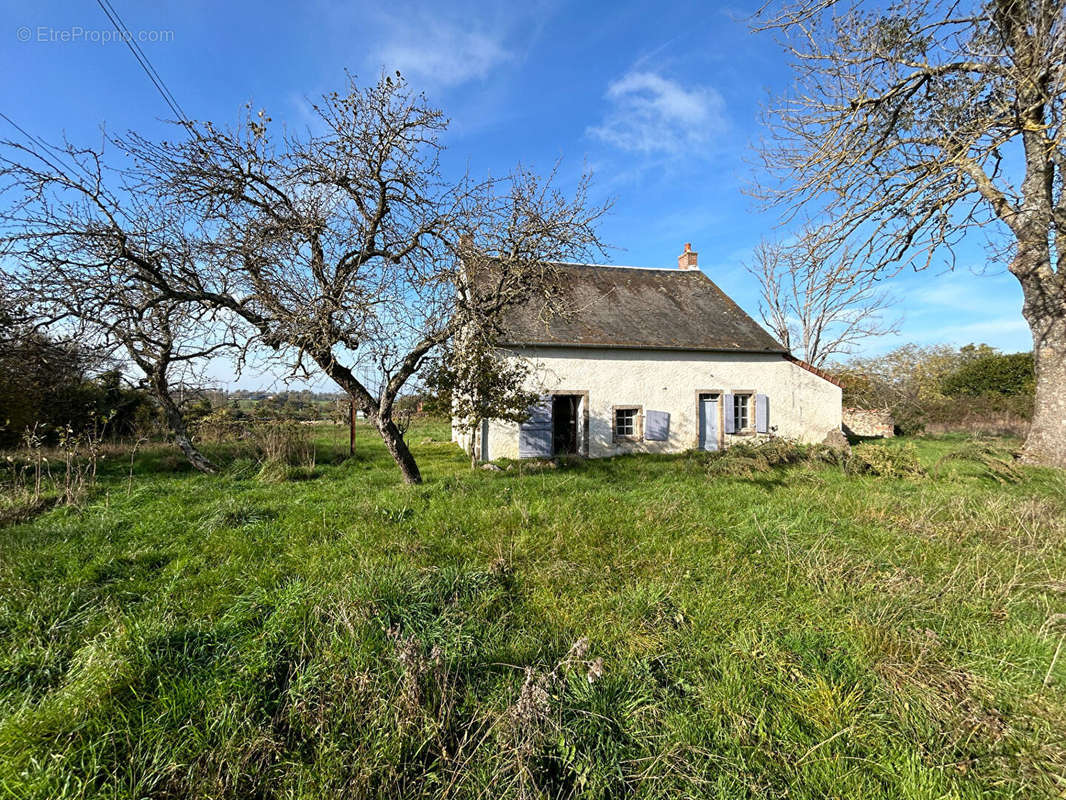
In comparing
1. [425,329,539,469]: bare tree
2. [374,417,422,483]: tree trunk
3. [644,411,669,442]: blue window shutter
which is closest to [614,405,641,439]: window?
[644,411,669,442]: blue window shutter

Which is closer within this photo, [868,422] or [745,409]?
[745,409]

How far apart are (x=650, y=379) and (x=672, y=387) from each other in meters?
0.83

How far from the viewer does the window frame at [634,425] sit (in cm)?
1271

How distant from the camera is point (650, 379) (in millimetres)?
13086

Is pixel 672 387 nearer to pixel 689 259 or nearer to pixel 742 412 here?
pixel 742 412

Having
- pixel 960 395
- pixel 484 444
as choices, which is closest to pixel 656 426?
pixel 484 444

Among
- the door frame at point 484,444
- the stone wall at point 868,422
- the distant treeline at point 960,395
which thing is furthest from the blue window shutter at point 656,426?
the distant treeline at point 960,395

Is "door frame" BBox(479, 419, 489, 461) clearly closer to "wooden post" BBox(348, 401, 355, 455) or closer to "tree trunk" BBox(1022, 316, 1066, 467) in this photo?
"wooden post" BBox(348, 401, 355, 455)

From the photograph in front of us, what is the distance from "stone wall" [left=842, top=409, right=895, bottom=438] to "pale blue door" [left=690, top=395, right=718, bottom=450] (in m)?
8.15

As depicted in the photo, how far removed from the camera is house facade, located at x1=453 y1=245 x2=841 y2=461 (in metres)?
12.0

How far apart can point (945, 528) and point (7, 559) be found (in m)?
9.51

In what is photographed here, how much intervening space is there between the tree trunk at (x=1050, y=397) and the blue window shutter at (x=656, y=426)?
760 cm

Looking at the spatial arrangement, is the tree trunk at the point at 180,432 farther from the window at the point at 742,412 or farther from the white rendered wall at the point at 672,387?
the window at the point at 742,412

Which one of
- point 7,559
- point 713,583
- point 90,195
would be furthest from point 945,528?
point 90,195
